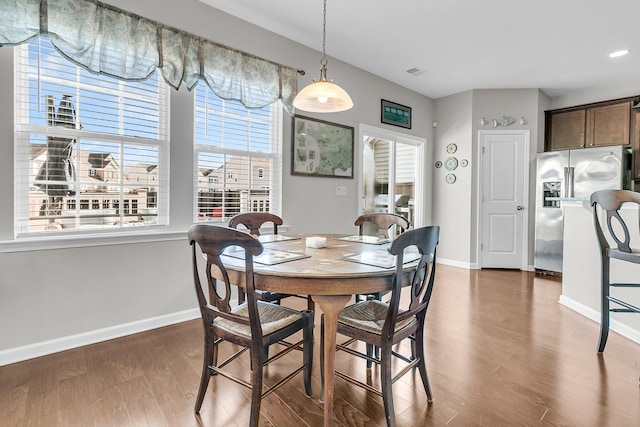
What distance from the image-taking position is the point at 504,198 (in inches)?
199

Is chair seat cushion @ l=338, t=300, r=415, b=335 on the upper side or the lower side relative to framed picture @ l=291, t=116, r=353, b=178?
lower

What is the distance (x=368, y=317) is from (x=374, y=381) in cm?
49

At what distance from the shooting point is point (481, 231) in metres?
5.10

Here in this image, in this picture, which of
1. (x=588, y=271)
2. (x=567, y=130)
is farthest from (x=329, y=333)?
(x=567, y=130)

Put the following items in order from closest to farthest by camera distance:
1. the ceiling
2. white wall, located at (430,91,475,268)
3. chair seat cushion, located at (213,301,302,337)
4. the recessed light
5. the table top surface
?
the table top surface
chair seat cushion, located at (213,301,302,337)
the ceiling
the recessed light
white wall, located at (430,91,475,268)

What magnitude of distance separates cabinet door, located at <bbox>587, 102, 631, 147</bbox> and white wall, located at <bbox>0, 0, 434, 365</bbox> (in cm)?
411

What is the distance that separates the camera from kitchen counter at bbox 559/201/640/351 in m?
2.51

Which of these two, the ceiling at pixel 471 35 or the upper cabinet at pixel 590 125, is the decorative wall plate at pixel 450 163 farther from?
the upper cabinet at pixel 590 125

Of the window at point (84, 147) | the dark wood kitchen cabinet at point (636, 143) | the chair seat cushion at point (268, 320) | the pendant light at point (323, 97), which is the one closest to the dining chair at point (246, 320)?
the chair seat cushion at point (268, 320)

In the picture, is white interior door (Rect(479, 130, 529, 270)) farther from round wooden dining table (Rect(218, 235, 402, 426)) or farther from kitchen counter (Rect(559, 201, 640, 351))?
round wooden dining table (Rect(218, 235, 402, 426))

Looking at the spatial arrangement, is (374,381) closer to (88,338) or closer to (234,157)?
(88,338)

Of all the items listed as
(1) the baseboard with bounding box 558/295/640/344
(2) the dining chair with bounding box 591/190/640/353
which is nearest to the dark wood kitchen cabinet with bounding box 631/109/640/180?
(1) the baseboard with bounding box 558/295/640/344

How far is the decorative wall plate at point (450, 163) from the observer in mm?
5258

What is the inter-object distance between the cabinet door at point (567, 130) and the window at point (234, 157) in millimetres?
4450
